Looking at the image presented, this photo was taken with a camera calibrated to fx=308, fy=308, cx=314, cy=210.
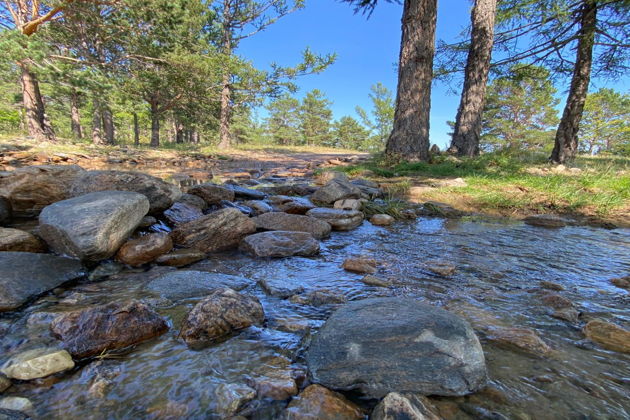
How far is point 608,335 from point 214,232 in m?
3.25

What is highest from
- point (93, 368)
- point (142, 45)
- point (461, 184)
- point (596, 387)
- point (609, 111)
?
point (609, 111)

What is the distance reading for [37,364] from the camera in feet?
4.60

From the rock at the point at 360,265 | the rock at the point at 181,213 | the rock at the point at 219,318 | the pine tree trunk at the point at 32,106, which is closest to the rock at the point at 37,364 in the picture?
the rock at the point at 219,318

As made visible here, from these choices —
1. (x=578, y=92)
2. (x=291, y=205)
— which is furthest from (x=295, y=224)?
(x=578, y=92)

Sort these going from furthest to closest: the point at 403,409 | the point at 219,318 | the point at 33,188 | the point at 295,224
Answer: the point at 295,224 → the point at 33,188 → the point at 219,318 → the point at 403,409

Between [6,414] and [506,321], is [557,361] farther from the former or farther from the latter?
[6,414]

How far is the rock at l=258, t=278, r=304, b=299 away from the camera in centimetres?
230

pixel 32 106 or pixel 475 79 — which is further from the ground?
pixel 475 79

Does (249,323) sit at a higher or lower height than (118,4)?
lower

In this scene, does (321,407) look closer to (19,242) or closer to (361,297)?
(361,297)

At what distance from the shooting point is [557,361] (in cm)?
157

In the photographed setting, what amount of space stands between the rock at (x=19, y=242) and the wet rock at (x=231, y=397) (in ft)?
8.46

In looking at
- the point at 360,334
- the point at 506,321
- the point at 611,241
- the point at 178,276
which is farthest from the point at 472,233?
the point at 178,276

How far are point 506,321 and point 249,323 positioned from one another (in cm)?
159
